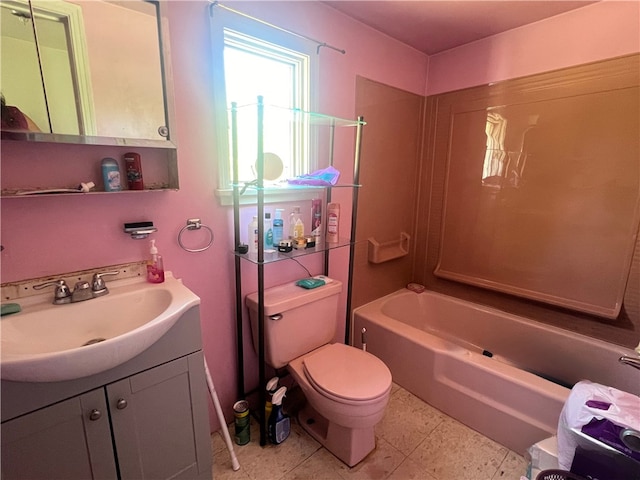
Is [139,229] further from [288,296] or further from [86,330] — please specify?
[288,296]

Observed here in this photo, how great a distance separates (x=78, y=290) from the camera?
108 centimetres

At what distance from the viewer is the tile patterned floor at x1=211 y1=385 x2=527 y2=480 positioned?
1.43 metres

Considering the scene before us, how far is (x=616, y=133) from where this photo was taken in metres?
1.66

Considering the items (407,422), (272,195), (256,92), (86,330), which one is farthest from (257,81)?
(407,422)

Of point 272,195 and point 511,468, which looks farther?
point 272,195

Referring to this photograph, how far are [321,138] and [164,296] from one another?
1140 millimetres

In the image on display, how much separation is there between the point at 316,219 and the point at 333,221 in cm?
9

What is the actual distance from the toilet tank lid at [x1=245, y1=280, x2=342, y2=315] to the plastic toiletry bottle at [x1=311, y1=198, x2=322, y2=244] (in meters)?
0.26

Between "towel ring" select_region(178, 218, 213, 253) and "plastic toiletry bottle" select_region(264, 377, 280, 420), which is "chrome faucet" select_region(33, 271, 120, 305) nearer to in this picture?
"towel ring" select_region(178, 218, 213, 253)

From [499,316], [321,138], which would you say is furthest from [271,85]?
[499,316]

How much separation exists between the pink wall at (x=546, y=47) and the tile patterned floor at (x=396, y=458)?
207cm

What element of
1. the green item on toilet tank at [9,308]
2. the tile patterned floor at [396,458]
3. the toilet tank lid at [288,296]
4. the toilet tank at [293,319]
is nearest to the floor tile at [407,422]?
the tile patterned floor at [396,458]

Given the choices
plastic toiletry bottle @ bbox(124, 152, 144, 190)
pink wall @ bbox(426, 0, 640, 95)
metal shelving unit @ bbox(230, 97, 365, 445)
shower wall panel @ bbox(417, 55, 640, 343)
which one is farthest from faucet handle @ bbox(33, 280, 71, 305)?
pink wall @ bbox(426, 0, 640, 95)

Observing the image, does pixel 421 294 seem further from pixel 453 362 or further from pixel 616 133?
pixel 616 133
